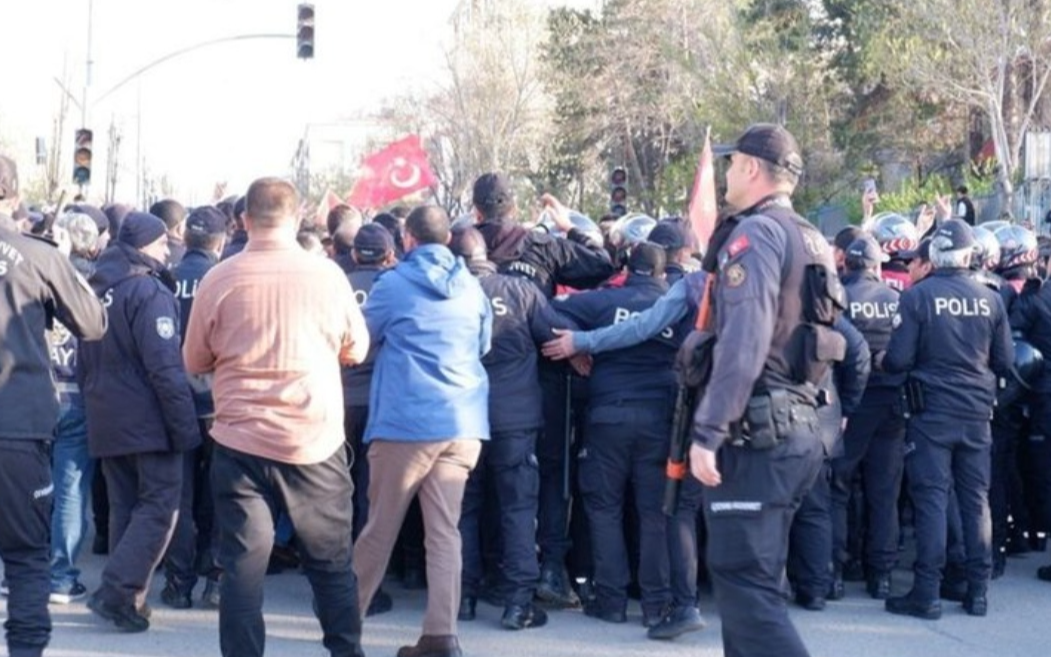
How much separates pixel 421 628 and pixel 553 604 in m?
0.94

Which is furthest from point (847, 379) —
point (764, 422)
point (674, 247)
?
point (764, 422)

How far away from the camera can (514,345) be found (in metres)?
8.18

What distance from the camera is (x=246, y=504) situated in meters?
6.26

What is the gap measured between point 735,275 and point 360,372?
3.49 metres

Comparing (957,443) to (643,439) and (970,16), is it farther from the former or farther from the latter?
(970,16)

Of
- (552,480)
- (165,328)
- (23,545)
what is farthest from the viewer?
(552,480)

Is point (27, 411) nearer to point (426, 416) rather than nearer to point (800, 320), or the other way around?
point (426, 416)

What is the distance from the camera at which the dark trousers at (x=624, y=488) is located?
26.5ft

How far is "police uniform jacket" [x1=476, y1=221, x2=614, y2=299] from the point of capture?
28.9 feet

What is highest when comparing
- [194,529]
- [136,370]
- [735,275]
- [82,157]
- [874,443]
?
[82,157]

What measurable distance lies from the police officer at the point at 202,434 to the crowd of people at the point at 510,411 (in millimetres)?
20

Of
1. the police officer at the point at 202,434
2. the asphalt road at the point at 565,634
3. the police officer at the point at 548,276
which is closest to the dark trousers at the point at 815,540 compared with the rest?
the asphalt road at the point at 565,634

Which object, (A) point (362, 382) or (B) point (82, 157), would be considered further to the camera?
(B) point (82, 157)

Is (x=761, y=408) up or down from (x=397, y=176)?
down
